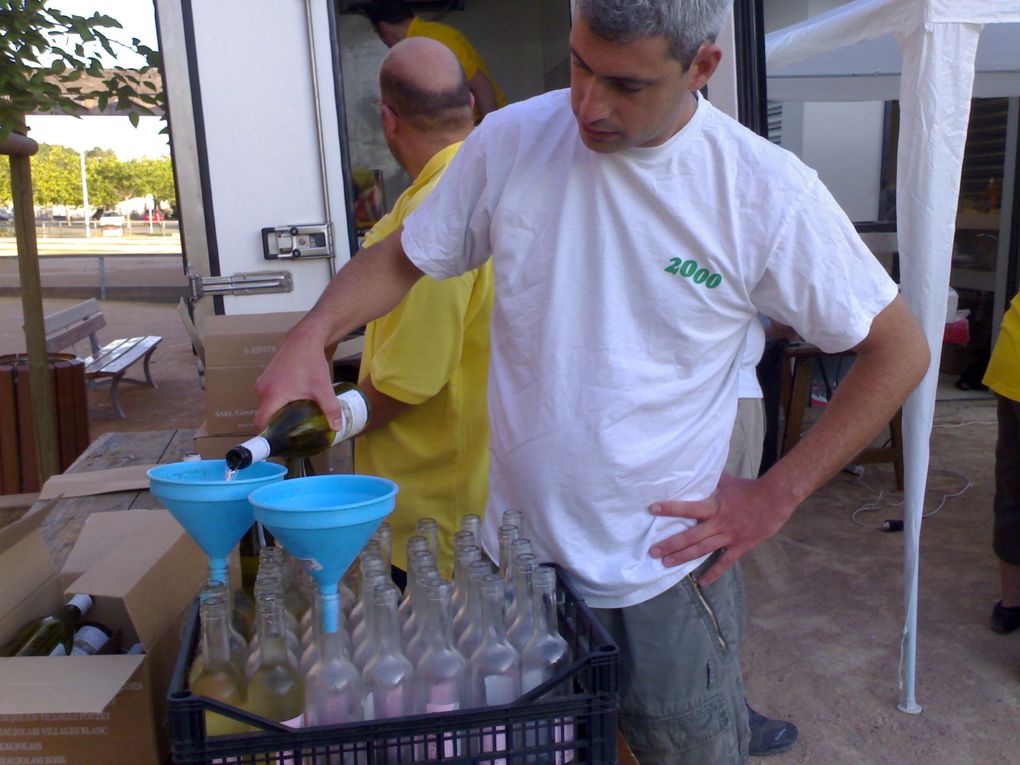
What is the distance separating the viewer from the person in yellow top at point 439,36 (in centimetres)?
475

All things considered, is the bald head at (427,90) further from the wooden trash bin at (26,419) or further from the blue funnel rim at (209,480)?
the wooden trash bin at (26,419)

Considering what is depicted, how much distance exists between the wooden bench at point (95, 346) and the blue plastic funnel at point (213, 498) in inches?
283

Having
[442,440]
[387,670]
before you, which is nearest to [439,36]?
[442,440]

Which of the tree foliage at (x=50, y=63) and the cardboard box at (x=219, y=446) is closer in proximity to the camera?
the cardboard box at (x=219, y=446)

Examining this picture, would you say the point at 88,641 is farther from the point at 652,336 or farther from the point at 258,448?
the point at 652,336

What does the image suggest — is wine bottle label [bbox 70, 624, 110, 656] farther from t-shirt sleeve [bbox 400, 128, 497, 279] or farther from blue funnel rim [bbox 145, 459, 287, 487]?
t-shirt sleeve [bbox 400, 128, 497, 279]

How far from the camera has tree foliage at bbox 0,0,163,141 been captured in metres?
4.00

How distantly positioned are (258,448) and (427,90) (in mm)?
1200

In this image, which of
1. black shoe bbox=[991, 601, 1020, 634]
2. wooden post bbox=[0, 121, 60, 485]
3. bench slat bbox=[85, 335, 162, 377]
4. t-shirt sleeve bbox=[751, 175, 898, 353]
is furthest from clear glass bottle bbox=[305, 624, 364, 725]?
bench slat bbox=[85, 335, 162, 377]

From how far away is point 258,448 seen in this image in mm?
1245

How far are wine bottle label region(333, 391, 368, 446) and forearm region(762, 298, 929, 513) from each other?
2.18 feet

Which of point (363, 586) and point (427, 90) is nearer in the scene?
point (363, 586)

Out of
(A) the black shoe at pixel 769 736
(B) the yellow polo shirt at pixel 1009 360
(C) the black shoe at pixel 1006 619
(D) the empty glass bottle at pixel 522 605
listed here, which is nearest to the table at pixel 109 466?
(D) the empty glass bottle at pixel 522 605

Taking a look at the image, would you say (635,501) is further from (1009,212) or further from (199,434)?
(1009,212)
